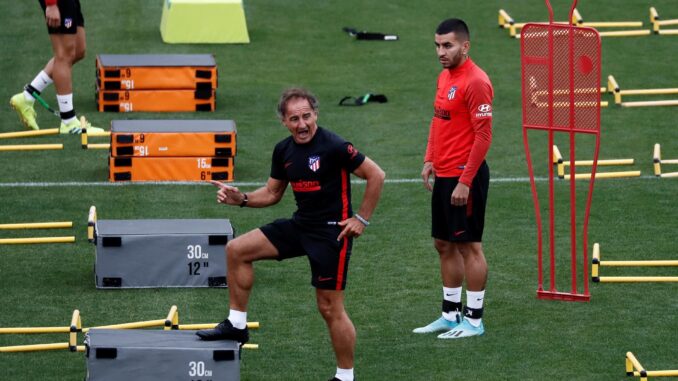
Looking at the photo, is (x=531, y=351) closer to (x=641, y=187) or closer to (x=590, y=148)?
(x=641, y=187)

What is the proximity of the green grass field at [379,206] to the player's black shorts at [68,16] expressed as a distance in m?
1.32

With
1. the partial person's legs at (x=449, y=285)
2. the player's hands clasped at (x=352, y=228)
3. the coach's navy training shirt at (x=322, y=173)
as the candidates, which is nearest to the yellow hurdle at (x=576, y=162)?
the partial person's legs at (x=449, y=285)

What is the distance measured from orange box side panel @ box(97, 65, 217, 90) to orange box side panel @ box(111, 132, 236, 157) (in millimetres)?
2920

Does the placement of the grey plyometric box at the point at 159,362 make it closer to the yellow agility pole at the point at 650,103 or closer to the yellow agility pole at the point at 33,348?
the yellow agility pole at the point at 33,348

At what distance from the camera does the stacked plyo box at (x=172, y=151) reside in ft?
49.4

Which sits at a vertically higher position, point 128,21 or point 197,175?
point 128,21

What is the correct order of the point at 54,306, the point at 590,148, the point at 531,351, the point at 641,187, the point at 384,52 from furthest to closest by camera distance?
the point at 384,52 < the point at 590,148 < the point at 641,187 < the point at 54,306 < the point at 531,351

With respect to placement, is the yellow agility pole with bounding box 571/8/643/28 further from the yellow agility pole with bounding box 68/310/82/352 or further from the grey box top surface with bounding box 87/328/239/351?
the grey box top surface with bounding box 87/328/239/351

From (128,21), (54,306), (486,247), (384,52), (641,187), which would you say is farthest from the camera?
(128,21)

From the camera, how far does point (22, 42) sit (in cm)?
2202

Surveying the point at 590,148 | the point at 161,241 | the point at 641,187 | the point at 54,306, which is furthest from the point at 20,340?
the point at 590,148

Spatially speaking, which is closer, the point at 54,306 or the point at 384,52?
the point at 54,306

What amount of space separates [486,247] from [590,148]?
415 cm

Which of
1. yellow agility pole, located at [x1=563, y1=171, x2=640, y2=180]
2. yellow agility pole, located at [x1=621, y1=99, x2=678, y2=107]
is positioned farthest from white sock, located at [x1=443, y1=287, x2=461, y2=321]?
yellow agility pole, located at [x1=621, y1=99, x2=678, y2=107]
